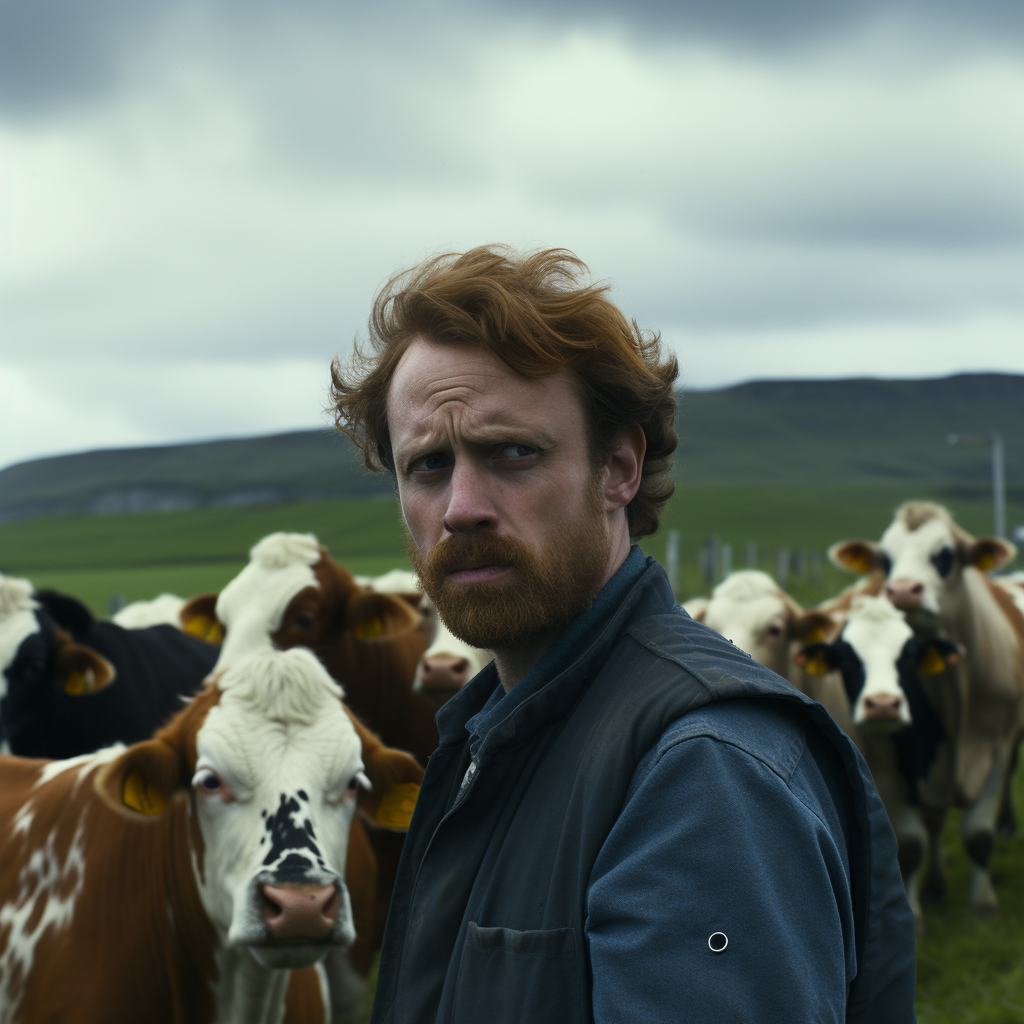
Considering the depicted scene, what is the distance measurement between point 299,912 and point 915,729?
5410mm

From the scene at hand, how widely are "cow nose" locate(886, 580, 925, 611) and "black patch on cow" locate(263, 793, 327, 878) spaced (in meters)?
5.10

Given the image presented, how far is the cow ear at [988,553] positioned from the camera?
724 centimetres

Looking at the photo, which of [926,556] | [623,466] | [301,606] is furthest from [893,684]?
[623,466]

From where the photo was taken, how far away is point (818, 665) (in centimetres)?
663

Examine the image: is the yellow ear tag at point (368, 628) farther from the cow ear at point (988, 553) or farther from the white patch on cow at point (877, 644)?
the cow ear at point (988, 553)

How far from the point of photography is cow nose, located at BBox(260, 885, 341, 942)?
2844 millimetres

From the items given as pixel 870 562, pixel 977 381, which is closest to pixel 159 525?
pixel 870 562

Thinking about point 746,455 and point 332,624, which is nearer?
point 332,624

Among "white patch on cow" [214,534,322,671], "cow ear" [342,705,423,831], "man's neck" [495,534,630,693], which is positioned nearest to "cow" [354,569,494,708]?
Answer: "white patch on cow" [214,534,322,671]

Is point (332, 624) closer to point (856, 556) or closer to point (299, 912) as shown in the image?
point (299, 912)

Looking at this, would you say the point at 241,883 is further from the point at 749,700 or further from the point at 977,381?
the point at 977,381

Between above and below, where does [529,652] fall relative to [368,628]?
above

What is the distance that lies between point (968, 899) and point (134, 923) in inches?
231

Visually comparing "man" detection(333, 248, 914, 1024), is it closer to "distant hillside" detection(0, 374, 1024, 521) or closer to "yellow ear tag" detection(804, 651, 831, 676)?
"yellow ear tag" detection(804, 651, 831, 676)
